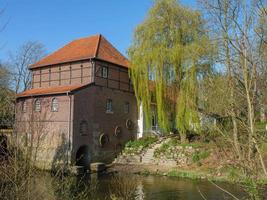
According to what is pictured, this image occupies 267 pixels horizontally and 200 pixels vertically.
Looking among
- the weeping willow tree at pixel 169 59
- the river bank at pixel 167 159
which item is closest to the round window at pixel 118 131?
the river bank at pixel 167 159

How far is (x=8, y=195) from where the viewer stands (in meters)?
6.85

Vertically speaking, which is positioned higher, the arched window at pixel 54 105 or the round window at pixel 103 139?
the arched window at pixel 54 105

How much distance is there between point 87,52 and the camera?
25.1 meters

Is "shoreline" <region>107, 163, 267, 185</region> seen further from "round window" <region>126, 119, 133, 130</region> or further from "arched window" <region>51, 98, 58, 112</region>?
"arched window" <region>51, 98, 58, 112</region>

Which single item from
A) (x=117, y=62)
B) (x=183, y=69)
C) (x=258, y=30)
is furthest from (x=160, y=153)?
(x=258, y=30)

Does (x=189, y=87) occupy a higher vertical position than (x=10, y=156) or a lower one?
higher

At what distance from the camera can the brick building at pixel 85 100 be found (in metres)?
22.4

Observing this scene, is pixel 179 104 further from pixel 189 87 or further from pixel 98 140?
pixel 98 140

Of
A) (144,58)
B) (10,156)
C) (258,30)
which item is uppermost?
(144,58)

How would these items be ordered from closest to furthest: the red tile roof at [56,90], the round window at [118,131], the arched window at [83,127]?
the red tile roof at [56,90]
the arched window at [83,127]
the round window at [118,131]

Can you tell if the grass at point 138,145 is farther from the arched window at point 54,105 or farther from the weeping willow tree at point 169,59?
the arched window at point 54,105

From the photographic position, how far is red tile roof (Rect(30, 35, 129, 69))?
978 inches

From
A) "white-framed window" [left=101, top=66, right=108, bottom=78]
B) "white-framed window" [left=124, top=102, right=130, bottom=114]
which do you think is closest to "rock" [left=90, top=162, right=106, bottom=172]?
"white-framed window" [left=124, top=102, right=130, bottom=114]

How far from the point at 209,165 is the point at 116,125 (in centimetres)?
822
